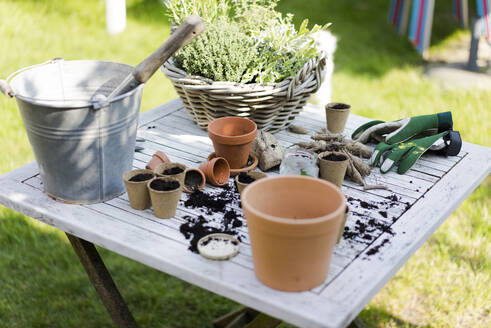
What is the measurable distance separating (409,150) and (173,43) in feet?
3.08

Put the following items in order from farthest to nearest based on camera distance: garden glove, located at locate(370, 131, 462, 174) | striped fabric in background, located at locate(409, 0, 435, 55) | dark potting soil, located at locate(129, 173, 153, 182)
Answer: striped fabric in background, located at locate(409, 0, 435, 55) → garden glove, located at locate(370, 131, 462, 174) → dark potting soil, located at locate(129, 173, 153, 182)

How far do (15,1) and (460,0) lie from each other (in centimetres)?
472

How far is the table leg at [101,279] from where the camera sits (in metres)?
1.89

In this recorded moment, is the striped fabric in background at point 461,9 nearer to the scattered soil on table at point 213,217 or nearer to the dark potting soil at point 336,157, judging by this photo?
the dark potting soil at point 336,157

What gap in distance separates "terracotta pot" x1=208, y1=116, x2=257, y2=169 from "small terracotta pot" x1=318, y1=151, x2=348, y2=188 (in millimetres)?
259

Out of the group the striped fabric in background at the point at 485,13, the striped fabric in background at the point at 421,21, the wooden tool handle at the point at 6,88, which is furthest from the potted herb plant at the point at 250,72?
the striped fabric in background at the point at 485,13

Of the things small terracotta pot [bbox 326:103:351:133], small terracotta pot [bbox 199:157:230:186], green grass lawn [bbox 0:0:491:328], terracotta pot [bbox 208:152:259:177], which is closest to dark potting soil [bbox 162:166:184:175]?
small terracotta pot [bbox 199:157:230:186]

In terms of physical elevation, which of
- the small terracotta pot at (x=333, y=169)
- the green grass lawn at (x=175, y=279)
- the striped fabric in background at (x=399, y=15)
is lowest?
the green grass lawn at (x=175, y=279)

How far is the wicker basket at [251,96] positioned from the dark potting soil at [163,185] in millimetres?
488

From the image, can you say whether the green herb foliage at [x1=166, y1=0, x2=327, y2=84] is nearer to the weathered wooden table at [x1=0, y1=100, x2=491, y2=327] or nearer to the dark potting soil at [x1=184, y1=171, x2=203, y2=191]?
the weathered wooden table at [x1=0, y1=100, x2=491, y2=327]

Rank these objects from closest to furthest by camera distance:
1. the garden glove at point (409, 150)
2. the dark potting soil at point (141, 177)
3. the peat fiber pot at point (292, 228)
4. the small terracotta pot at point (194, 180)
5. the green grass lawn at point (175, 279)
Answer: the peat fiber pot at point (292, 228)
the dark potting soil at point (141, 177)
the small terracotta pot at point (194, 180)
the garden glove at point (409, 150)
the green grass lawn at point (175, 279)

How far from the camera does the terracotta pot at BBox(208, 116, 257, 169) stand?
1875 millimetres

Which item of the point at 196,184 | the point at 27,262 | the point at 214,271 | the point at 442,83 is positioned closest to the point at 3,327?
the point at 27,262

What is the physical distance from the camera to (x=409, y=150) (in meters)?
2.00
